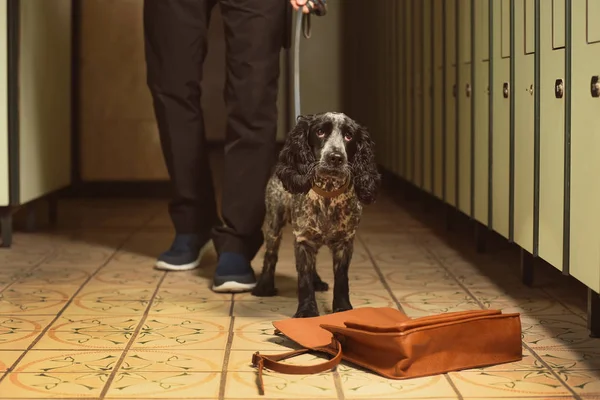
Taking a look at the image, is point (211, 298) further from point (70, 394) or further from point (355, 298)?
point (70, 394)

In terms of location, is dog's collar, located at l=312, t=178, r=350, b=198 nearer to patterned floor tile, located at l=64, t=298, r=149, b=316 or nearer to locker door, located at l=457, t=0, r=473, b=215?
patterned floor tile, located at l=64, t=298, r=149, b=316

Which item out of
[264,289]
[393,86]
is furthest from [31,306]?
[393,86]

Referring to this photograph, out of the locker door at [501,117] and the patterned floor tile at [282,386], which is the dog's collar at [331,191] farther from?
the locker door at [501,117]

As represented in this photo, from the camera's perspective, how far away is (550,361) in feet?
6.38

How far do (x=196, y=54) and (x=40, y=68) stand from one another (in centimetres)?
116

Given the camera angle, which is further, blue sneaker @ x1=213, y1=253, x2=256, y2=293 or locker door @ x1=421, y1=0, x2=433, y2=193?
locker door @ x1=421, y1=0, x2=433, y2=193

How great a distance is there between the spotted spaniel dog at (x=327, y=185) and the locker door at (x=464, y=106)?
114cm

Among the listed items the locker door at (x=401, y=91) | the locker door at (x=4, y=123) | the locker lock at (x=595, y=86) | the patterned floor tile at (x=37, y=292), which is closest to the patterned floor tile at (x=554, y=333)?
the locker lock at (x=595, y=86)

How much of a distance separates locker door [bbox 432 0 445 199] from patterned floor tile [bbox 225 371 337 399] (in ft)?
7.12

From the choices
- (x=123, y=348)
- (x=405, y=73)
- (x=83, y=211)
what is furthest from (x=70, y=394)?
(x=405, y=73)

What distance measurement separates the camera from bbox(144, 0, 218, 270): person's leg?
9.29ft

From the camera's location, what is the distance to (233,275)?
2.67 metres

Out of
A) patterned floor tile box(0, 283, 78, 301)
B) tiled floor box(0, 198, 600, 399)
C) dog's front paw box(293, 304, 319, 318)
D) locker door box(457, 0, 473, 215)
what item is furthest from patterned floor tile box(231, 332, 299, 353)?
locker door box(457, 0, 473, 215)

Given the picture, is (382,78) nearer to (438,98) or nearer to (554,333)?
(438,98)
